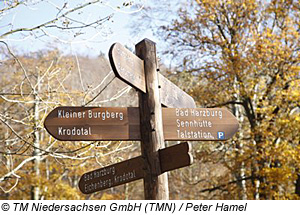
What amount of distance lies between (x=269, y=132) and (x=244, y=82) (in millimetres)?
1549

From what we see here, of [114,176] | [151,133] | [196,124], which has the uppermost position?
[196,124]

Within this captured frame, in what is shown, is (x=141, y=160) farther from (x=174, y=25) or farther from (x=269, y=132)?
(x=174, y=25)

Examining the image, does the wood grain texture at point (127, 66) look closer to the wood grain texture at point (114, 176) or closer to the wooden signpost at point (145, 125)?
the wooden signpost at point (145, 125)

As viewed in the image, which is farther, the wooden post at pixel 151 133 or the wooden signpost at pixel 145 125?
the wooden post at pixel 151 133

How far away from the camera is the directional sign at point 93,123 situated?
10.1 ft

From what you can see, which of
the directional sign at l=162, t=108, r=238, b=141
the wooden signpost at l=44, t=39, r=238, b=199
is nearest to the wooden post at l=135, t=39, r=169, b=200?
the wooden signpost at l=44, t=39, r=238, b=199

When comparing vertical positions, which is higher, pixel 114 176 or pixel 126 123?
pixel 126 123

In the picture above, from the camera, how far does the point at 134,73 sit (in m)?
3.26

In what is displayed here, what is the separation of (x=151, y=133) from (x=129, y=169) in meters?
0.37

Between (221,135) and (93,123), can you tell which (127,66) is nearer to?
(93,123)

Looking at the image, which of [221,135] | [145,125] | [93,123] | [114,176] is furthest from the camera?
[221,135]

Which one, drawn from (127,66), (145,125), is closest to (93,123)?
(145,125)

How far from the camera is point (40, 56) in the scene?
18.2 metres

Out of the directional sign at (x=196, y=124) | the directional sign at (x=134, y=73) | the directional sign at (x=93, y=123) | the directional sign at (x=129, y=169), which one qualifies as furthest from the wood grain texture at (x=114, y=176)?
the directional sign at (x=134, y=73)
